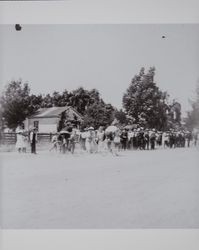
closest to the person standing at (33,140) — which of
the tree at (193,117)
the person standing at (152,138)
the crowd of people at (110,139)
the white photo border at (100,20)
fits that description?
the crowd of people at (110,139)

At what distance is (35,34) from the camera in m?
3.37

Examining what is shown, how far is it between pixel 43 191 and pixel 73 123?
652 millimetres

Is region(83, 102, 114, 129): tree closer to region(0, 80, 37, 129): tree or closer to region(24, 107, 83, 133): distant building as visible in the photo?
region(24, 107, 83, 133): distant building

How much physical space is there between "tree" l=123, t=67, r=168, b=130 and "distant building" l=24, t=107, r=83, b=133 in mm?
482

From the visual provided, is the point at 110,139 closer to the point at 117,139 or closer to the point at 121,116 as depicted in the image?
the point at 117,139

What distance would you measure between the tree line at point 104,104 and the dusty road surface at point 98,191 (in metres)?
0.32

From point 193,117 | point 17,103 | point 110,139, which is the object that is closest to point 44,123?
Answer: point 17,103

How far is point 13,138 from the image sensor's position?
3.34m

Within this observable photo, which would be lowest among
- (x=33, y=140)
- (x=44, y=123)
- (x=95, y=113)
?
(x=33, y=140)

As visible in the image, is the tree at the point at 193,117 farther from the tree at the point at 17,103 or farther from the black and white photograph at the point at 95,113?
the tree at the point at 17,103

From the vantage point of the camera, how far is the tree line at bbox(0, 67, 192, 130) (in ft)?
11.0

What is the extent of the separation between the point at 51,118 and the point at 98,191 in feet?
2.53

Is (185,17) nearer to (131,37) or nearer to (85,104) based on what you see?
(131,37)

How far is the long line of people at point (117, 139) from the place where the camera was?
3.41 meters
